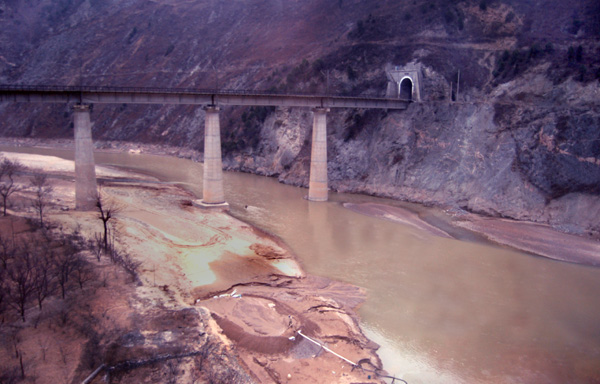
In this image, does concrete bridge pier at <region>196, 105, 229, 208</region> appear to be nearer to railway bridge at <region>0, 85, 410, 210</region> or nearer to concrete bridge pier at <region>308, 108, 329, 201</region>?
railway bridge at <region>0, 85, 410, 210</region>

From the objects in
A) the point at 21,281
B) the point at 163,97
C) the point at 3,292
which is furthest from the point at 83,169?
the point at 21,281

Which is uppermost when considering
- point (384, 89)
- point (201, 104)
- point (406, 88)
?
point (406, 88)

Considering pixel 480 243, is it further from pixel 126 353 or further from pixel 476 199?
pixel 126 353

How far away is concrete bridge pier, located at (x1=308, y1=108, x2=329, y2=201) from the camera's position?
52.6 metres

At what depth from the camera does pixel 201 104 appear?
46219 mm

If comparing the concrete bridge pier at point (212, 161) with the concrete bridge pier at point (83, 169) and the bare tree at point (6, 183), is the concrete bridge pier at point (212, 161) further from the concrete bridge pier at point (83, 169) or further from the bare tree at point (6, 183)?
the bare tree at point (6, 183)

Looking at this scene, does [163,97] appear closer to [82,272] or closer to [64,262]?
[82,272]

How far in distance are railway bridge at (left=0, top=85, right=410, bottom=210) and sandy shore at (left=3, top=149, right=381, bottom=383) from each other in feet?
8.44

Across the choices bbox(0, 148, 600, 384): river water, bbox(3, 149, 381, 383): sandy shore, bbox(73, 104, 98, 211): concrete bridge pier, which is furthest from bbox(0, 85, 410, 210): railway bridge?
bbox(0, 148, 600, 384): river water

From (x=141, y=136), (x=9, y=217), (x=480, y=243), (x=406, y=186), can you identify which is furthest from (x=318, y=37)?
(x=9, y=217)

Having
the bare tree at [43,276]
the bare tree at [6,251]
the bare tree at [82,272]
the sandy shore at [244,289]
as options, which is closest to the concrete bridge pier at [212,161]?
the sandy shore at [244,289]

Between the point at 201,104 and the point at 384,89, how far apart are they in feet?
97.8

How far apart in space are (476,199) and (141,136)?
64.0m

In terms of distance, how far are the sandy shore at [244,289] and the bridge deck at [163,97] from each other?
30.0ft
